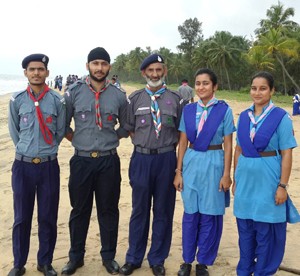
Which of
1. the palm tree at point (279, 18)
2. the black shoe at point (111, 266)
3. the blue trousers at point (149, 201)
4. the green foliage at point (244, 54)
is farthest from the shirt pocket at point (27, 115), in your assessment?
the palm tree at point (279, 18)

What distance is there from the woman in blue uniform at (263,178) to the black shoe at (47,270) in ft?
6.10

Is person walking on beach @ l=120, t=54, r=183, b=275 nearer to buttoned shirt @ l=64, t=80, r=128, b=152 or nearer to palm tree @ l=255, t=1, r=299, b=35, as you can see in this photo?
buttoned shirt @ l=64, t=80, r=128, b=152

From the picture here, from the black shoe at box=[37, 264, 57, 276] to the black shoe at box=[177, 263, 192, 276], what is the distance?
126 cm

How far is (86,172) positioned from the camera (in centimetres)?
361

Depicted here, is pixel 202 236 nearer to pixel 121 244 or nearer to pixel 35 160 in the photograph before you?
pixel 121 244

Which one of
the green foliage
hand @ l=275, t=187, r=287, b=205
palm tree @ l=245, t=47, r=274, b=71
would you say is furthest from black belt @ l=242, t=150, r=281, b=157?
palm tree @ l=245, t=47, r=274, b=71

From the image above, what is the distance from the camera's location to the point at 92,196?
3.77 m

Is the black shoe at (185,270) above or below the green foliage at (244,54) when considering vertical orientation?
below

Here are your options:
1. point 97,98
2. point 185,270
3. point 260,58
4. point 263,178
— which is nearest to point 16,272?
point 185,270

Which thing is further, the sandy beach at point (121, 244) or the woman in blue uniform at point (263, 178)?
the sandy beach at point (121, 244)

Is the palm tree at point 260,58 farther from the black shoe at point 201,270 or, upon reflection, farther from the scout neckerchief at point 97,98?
the black shoe at point 201,270

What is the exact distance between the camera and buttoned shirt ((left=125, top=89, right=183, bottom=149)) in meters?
3.65

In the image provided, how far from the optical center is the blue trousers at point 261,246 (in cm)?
329

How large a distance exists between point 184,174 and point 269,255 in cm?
109
